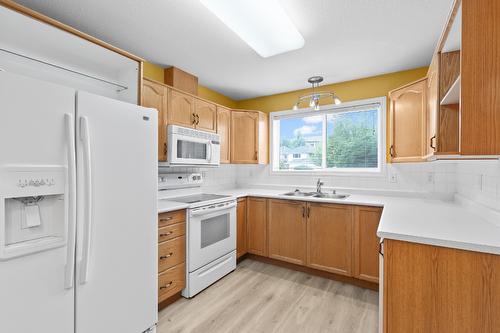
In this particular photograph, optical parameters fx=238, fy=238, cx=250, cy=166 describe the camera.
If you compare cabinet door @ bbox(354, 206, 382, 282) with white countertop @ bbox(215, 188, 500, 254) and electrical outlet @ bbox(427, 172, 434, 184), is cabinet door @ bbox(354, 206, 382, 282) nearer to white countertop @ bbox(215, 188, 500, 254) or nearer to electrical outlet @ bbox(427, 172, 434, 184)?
white countertop @ bbox(215, 188, 500, 254)

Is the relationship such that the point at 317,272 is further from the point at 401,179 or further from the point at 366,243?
the point at 401,179

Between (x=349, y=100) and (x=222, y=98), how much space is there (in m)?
1.88

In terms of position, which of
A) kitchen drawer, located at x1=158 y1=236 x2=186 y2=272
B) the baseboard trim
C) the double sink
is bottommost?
the baseboard trim

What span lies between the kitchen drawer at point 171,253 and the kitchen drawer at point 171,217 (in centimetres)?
16

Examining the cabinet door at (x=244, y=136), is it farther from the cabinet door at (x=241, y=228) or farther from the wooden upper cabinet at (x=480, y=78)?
the wooden upper cabinet at (x=480, y=78)

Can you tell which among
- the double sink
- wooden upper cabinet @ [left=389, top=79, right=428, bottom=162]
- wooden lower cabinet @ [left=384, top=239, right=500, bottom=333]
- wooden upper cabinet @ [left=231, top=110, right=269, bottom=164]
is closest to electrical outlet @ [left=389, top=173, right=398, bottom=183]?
wooden upper cabinet @ [left=389, top=79, right=428, bottom=162]

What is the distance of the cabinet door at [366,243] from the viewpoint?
2377mm

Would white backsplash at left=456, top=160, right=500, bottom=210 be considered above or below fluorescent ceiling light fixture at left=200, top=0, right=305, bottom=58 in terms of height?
below

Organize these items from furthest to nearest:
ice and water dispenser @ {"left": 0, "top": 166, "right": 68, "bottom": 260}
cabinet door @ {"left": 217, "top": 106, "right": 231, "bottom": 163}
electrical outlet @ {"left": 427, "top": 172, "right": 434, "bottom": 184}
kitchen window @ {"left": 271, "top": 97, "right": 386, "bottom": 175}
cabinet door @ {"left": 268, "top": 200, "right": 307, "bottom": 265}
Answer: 1. cabinet door @ {"left": 217, "top": 106, "right": 231, "bottom": 163}
2. kitchen window @ {"left": 271, "top": 97, "right": 386, "bottom": 175}
3. cabinet door @ {"left": 268, "top": 200, "right": 307, "bottom": 265}
4. electrical outlet @ {"left": 427, "top": 172, "right": 434, "bottom": 184}
5. ice and water dispenser @ {"left": 0, "top": 166, "right": 68, "bottom": 260}

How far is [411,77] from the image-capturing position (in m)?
2.75

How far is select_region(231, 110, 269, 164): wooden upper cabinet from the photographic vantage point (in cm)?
348

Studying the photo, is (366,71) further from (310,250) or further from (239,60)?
(310,250)

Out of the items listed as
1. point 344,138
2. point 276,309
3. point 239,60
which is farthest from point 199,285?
point 344,138

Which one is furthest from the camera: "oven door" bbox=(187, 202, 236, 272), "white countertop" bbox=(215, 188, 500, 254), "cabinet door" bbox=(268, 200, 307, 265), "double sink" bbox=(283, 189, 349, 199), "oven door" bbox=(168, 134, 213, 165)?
"double sink" bbox=(283, 189, 349, 199)
